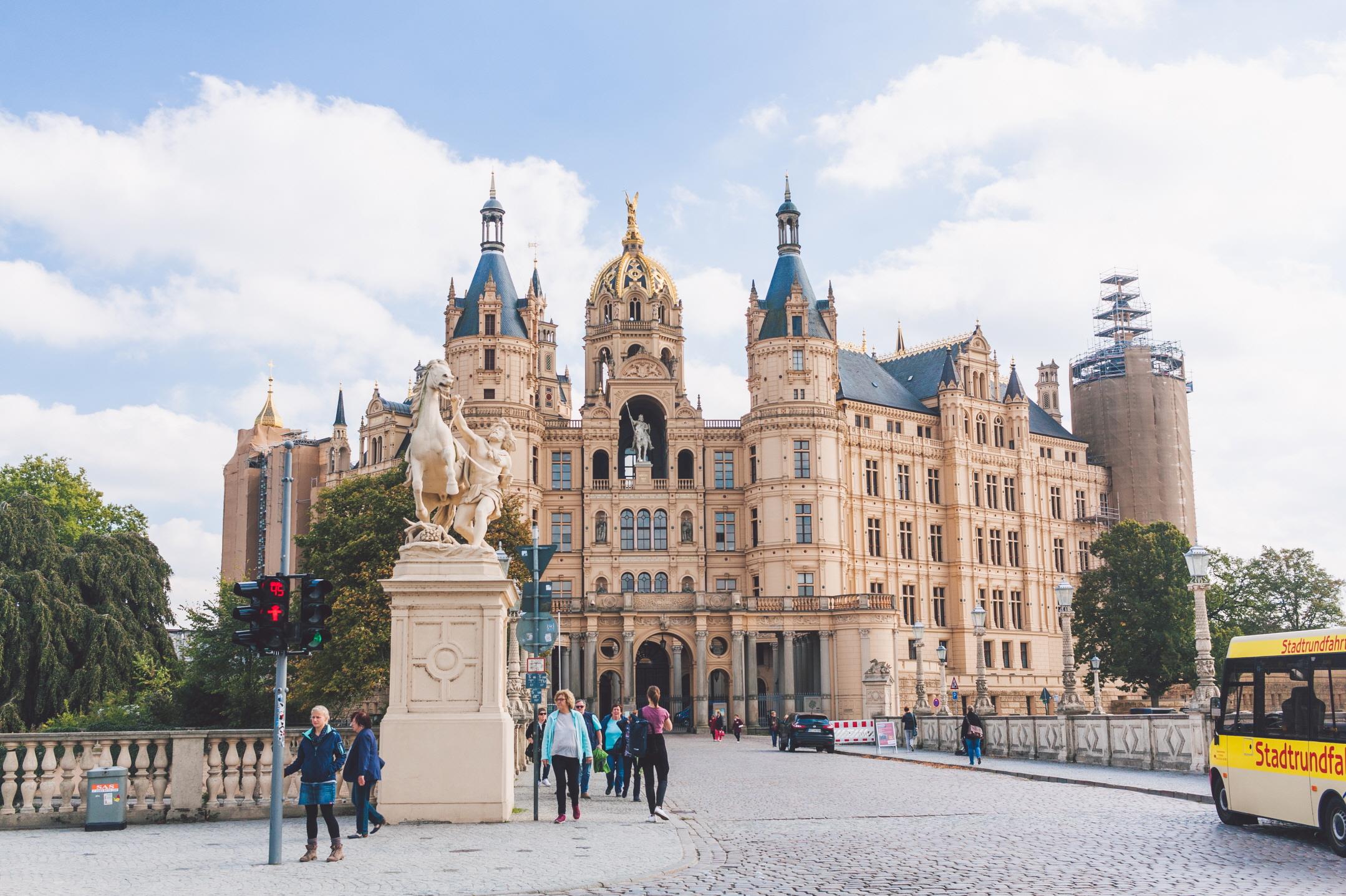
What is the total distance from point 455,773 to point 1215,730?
10.0m

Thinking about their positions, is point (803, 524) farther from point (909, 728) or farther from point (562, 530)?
point (909, 728)

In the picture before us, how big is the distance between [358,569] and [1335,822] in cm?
4020

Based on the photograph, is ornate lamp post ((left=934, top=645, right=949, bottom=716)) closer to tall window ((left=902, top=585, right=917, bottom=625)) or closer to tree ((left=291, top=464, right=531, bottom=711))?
tall window ((left=902, top=585, right=917, bottom=625))

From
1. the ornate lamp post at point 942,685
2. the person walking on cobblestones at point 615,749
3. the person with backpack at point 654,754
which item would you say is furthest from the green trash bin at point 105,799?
the ornate lamp post at point 942,685

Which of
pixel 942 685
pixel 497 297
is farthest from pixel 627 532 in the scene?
pixel 942 685

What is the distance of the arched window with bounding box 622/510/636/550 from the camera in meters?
80.2

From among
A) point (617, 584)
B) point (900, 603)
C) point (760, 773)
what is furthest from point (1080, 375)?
point (760, 773)

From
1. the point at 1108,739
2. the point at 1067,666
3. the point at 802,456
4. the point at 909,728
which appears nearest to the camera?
the point at 1108,739

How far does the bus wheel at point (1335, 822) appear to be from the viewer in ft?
47.6

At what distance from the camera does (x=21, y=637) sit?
4672 centimetres

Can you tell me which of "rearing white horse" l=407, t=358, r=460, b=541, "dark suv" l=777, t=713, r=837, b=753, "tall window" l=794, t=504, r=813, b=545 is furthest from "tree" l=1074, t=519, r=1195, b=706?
"rearing white horse" l=407, t=358, r=460, b=541

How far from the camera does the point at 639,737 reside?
20234 millimetres

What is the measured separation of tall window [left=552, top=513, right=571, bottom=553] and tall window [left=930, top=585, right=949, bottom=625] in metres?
23.5

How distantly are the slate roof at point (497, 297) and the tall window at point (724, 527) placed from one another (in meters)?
15.7
